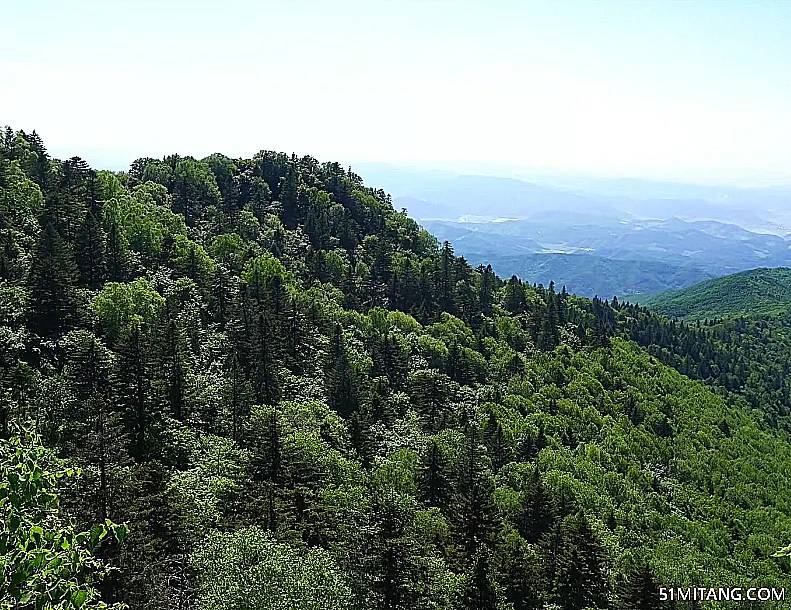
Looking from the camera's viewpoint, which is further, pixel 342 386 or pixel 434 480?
pixel 342 386

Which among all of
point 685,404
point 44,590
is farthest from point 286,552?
point 685,404

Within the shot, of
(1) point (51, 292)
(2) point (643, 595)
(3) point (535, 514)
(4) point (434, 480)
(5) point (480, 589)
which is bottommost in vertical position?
(3) point (535, 514)

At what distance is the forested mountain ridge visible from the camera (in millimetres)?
32281

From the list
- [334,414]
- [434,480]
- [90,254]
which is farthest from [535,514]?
[90,254]

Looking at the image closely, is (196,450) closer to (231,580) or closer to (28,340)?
(28,340)

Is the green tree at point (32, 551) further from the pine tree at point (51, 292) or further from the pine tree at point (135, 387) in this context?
the pine tree at point (51, 292)

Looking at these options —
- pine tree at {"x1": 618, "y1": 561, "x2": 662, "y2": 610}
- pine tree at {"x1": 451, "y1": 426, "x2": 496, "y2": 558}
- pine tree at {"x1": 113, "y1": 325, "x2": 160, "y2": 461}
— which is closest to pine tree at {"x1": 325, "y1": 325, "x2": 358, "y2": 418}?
pine tree at {"x1": 451, "y1": 426, "x2": 496, "y2": 558}

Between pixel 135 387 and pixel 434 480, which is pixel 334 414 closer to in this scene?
pixel 434 480

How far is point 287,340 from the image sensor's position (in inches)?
2719

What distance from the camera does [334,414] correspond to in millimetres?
57312

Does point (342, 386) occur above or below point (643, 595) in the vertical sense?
above

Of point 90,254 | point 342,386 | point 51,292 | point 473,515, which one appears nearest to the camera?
point 473,515

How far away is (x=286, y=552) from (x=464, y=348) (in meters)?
58.9

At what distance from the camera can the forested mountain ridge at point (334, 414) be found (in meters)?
32.3
